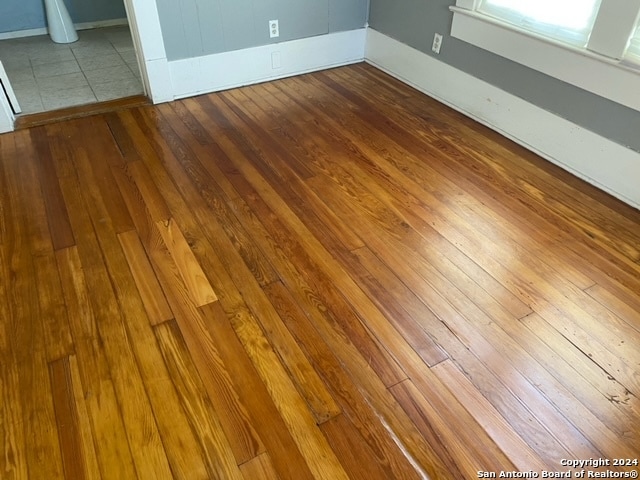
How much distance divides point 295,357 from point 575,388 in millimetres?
876

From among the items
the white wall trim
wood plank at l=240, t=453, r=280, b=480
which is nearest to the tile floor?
the white wall trim

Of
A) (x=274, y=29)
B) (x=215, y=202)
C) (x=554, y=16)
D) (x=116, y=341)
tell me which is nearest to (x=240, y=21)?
(x=274, y=29)

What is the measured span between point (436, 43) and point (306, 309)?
2227 millimetres

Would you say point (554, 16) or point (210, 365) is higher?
point (554, 16)

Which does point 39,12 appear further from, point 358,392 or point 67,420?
point 358,392

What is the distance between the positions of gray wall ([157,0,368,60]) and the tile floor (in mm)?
522

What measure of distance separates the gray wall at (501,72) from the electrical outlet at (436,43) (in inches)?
1.2

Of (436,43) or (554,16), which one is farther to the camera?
(436,43)

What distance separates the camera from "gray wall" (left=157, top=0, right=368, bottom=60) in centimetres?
296

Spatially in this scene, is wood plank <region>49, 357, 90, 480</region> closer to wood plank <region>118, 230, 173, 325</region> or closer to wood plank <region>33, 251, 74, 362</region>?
wood plank <region>33, 251, 74, 362</region>

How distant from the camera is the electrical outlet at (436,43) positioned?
3062mm

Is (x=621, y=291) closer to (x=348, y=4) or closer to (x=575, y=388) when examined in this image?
(x=575, y=388)

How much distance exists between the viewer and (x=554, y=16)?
2330 mm

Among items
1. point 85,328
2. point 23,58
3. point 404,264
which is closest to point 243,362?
point 85,328
